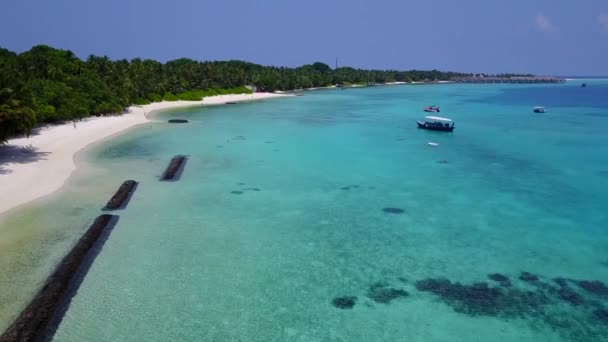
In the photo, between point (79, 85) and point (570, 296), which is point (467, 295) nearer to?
point (570, 296)

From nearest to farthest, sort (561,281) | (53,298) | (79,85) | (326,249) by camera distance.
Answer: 1. (53,298)
2. (561,281)
3. (326,249)
4. (79,85)

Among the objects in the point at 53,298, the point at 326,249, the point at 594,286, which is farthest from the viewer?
the point at 326,249

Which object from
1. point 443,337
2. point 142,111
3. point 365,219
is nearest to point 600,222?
point 365,219

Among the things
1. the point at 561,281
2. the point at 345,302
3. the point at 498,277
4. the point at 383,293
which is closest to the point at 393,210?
the point at 498,277

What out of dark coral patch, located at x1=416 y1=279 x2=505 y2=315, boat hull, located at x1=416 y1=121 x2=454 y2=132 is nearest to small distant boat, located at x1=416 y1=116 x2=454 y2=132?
boat hull, located at x1=416 y1=121 x2=454 y2=132

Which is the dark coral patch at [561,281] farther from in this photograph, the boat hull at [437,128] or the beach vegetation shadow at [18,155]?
the boat hull at [437,128]

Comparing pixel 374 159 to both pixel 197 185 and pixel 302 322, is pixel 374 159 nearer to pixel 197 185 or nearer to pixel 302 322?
pixel 197 185

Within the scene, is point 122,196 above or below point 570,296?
above
